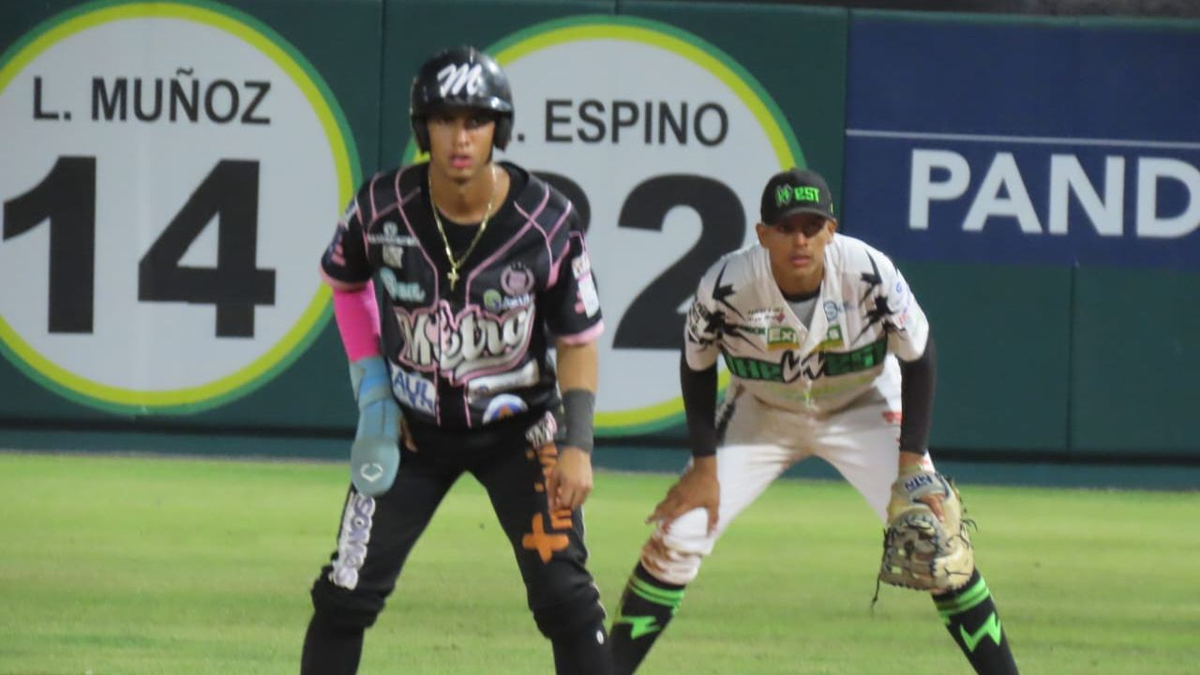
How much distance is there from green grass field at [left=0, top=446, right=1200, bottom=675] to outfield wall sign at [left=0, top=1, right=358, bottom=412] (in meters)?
0.86

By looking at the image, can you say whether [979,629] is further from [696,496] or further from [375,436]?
[375,436]

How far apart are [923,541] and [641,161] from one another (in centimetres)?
646

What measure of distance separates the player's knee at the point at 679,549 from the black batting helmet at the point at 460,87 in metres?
1.62

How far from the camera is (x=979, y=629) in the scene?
20.8 feet

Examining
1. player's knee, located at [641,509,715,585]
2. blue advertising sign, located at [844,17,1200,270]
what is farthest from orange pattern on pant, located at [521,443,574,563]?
blue advertising sign, located at [844,17,1200,270]

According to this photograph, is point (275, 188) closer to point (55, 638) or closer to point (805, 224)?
point (55, 638)

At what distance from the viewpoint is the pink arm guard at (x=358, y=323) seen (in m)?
5.65

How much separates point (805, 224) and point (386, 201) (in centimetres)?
136

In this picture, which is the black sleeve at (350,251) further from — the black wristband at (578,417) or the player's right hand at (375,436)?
the black wristband at (578,417)

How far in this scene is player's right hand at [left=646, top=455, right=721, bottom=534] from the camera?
653cm

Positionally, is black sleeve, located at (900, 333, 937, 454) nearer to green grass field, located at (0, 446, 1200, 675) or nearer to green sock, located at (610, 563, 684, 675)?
green sock, located at (610, 563, 684, 675)

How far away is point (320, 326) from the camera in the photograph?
1252 centimetres

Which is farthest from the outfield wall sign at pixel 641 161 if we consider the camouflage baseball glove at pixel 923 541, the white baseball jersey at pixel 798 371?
the camouflage baseball glove at pixel 923 541

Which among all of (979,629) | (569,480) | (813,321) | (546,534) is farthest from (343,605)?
(979,629)
